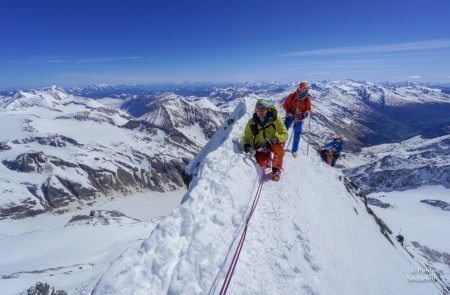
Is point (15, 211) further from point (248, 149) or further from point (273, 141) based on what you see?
point (273, 141)

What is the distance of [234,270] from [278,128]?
9322mm

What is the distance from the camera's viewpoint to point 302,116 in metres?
23.0

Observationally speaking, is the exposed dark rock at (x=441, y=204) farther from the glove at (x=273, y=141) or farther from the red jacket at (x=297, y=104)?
the glove at (x=273, y=141)

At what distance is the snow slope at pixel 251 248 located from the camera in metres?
8.84

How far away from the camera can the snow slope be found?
884 cm

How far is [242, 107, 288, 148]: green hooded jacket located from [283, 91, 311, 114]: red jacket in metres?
6.65

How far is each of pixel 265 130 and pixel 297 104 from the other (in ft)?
23.7

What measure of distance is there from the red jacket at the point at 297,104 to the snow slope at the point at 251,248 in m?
6.46

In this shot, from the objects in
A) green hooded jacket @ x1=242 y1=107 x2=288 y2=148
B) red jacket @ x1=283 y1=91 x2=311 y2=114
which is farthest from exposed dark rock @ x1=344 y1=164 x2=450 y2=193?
green hooded jacket @ x1=242 y1=107 x2=288 y2=148

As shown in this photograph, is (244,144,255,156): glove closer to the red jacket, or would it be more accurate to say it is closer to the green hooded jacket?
the green hooded jacket

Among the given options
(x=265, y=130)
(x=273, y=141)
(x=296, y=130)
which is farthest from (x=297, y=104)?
(x=273, y=141)

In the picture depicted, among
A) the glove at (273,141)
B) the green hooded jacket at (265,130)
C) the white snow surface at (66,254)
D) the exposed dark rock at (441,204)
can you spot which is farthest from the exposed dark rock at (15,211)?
the glove at (273,141)

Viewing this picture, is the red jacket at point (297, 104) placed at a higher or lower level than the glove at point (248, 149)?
higher

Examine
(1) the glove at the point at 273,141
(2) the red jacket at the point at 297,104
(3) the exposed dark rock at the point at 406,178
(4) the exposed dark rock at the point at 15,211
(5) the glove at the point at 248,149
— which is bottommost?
(4) the exposed dark rock at the point at 15,211
